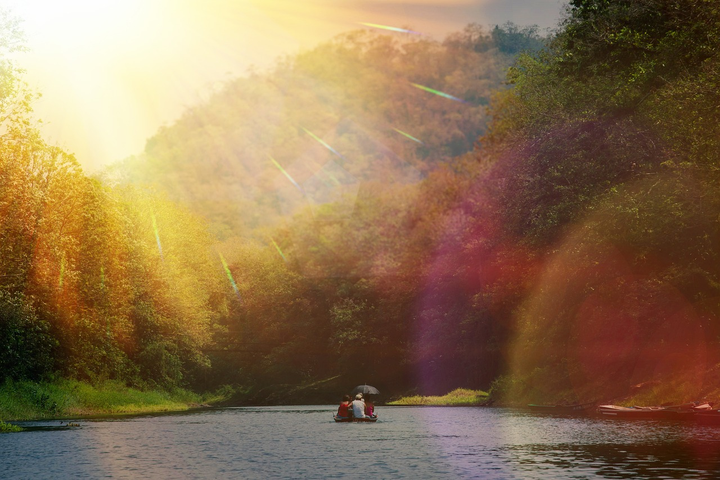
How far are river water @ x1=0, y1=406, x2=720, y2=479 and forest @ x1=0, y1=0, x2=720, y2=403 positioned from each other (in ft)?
25.6

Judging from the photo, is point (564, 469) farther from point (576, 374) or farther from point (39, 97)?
point (576, 374)

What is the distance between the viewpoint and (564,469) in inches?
789

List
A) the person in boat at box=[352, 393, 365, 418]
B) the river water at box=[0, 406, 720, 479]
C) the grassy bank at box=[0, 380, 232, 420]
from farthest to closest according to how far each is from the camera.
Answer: the grassy bank at box=[0, 380, 232, 420]
the person in boat at box=[352, 393, 365, 418]
the river water at box=[0, 406, 720, 479]

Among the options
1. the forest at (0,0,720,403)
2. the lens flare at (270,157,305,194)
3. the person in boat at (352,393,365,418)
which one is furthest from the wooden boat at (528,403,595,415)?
the lens flare at (270,157,305,194)

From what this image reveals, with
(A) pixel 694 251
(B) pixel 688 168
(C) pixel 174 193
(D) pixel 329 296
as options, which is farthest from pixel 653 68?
(C) pixel 174 193

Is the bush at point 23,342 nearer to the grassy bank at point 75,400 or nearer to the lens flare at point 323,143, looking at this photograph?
the grassy bank at point 75,400

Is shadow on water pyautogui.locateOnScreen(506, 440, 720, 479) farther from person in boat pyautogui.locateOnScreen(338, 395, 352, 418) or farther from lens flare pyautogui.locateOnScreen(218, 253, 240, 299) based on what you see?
lens flare pyautogui.locateOnScreen(218, 253, 240, 299)

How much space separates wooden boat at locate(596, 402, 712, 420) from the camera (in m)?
34.9

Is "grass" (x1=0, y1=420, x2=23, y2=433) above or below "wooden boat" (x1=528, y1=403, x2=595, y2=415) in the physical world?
below

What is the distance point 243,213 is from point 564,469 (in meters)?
143

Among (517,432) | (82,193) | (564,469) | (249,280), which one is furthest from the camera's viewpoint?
(249,280)

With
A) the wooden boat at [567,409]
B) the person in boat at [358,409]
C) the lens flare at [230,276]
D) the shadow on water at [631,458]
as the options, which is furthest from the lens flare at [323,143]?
the shadow on water at [631,458]

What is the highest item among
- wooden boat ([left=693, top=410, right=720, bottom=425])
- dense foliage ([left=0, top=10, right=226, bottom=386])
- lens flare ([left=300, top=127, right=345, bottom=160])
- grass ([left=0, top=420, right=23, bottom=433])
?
lens flare ([left=300, top=127, right=345, bottom=160])

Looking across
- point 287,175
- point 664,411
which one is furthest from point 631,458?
point 287,175
